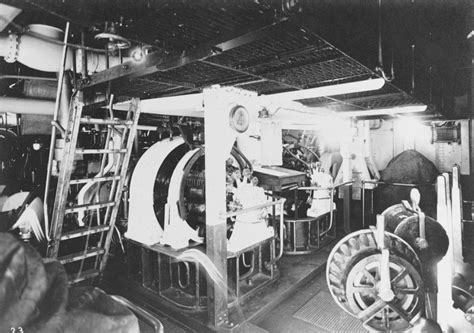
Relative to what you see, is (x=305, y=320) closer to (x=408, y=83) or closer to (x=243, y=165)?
(x=243, y=165)

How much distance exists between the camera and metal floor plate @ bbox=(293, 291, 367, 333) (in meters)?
4.09

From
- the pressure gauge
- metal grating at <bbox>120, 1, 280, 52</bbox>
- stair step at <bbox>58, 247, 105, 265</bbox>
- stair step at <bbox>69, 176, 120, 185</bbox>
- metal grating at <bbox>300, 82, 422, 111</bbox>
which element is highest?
metal grating at <bbox>120, 1, 280, 52</bbox>

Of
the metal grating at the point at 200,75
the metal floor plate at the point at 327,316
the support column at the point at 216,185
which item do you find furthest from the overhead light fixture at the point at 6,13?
the metal floor plate at the point at 327,316

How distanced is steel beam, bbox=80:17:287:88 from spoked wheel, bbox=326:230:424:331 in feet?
7.69

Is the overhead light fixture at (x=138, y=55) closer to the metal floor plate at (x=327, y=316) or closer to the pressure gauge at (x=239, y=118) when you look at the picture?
the pressure gauge at (x=239, y=118)

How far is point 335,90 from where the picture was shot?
3.59m

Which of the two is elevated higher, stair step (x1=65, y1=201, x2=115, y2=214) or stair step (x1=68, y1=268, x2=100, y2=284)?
stair step (x1=65, y1=201, x2=115, y2=214)

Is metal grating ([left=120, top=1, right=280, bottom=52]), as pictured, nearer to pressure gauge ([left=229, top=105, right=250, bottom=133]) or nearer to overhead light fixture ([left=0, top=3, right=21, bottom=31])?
overhead light fixture ([left=0, top=3, right=21, bottom=31])

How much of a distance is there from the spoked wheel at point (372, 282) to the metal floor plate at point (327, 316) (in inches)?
33.1

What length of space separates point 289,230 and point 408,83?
12.2 feet

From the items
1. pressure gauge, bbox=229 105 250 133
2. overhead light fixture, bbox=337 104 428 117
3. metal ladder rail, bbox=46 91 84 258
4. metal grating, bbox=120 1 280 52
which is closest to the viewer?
metal grating, bbox=120 1 280 52

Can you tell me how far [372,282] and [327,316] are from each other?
1393mm

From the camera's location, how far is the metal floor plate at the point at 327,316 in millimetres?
4086

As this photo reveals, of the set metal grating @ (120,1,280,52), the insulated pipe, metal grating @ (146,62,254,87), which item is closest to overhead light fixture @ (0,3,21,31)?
metal grating @ (146,62,254,87)
